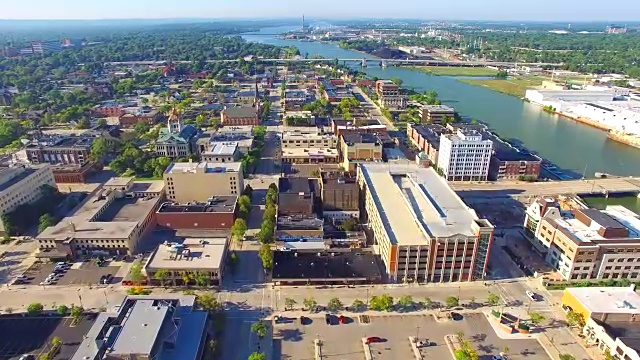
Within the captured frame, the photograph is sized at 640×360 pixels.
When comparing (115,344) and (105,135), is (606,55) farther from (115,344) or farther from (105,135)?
(115,344)

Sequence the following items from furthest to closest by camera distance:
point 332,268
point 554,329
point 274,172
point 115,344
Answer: point 274,172
point 332,268
point 554,329
point 115,344

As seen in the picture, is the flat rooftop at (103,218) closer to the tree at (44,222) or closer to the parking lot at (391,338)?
the tree at (44,222)

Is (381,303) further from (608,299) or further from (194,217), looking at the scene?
(194,217)

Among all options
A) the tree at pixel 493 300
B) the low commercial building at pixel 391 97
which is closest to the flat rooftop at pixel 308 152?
the tree at pixel 493 300

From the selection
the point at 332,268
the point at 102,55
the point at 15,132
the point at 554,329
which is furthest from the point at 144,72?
the point at 554,329

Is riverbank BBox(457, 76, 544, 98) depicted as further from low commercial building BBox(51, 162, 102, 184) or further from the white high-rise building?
low commercial building BBox(51, 162, 102, 184)
